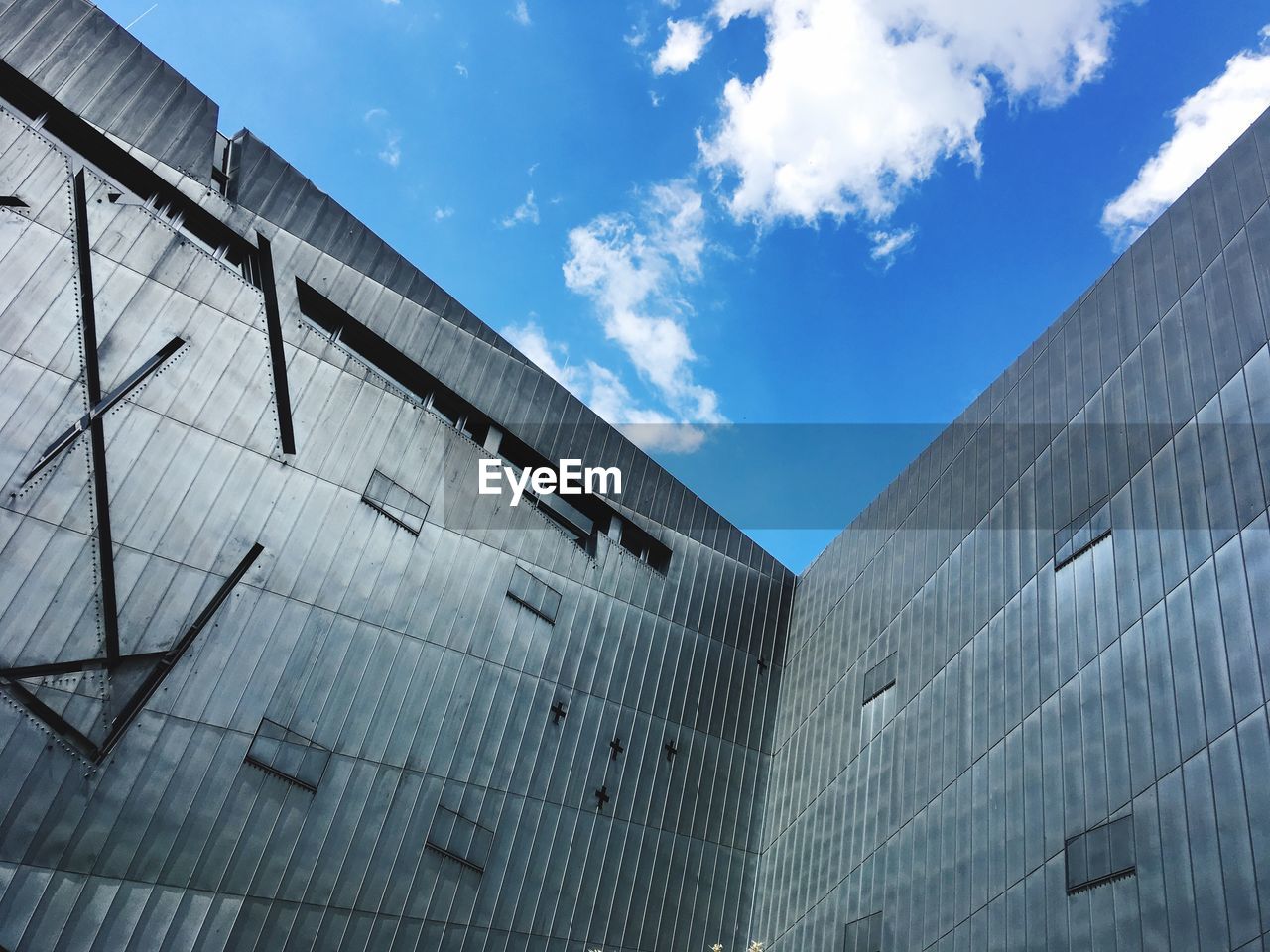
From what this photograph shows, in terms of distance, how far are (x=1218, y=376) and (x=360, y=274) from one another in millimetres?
19470

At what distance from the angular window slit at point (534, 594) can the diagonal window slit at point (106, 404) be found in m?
9.79

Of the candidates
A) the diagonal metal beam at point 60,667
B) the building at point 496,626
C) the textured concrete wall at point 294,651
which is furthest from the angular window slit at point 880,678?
the diagonal metal beam at point 60,667

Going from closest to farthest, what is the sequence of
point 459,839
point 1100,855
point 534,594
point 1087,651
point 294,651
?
point 1100,855 < point 1087,651 < point 294,651 < point 459,839 < point 534,594

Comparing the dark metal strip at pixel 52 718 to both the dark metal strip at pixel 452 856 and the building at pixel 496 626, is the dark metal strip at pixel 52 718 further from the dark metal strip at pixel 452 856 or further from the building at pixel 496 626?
the dark metal strip at pixel 452 856

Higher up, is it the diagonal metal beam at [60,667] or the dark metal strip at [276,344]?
the dark metal strip at [276,344]

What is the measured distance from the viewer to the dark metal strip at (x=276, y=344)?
2147cm

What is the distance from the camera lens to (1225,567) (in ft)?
44.2

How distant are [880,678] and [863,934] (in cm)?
610

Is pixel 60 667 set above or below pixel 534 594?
below

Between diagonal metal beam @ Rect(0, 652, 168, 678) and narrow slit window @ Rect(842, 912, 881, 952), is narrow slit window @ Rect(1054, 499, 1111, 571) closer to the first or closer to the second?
narrow slit window @ Rect(842, 912, 881, 952)

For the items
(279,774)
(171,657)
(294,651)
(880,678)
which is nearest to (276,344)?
(294,651)

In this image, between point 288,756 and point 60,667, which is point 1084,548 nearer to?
point 288,756

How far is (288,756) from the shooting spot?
19.4m

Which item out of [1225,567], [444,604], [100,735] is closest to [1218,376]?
[1225,567]
